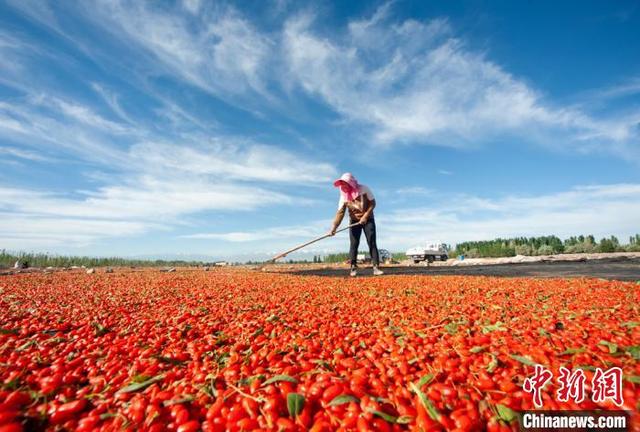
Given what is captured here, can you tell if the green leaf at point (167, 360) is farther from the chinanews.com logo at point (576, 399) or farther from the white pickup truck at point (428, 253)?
the white pickup truck at point (428, 253)

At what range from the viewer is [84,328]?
12.8 ft

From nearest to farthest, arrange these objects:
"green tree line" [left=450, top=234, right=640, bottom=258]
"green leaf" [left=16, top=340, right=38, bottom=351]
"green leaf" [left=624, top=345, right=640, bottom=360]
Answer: "green leaf" [left=624, top=345, right=640, bottom=360]
"green leaf" [left=16, top=340, right=38, bottom=351]
"green tree line" [left=450, top=234, right=640, bottom=258]

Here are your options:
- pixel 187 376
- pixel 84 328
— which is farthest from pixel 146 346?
pixel 84 328

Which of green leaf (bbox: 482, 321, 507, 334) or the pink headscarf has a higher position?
the pink headscarf

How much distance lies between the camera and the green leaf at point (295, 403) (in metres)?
1.75

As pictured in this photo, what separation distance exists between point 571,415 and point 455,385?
0.61 meters

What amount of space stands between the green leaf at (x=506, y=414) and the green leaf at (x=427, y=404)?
34 centimetres

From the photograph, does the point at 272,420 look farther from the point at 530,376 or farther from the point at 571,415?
the point at 530,376

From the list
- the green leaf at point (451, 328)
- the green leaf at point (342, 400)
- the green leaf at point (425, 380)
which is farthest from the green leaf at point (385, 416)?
the green leaf at point (451, 328)

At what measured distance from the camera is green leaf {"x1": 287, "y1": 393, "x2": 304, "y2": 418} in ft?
5.73

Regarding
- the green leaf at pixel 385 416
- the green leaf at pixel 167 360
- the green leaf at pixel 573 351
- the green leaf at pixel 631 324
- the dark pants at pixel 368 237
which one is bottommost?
the green leaf at pixel 167 360

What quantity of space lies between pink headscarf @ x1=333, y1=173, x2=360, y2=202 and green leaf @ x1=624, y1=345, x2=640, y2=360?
7.63 metres

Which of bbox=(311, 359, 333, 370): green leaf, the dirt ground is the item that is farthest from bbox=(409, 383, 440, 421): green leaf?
the dirt ground

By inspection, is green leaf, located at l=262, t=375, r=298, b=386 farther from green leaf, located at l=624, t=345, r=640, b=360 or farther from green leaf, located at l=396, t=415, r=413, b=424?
green leaf, located at l=624, t=345, r=640, b=360
